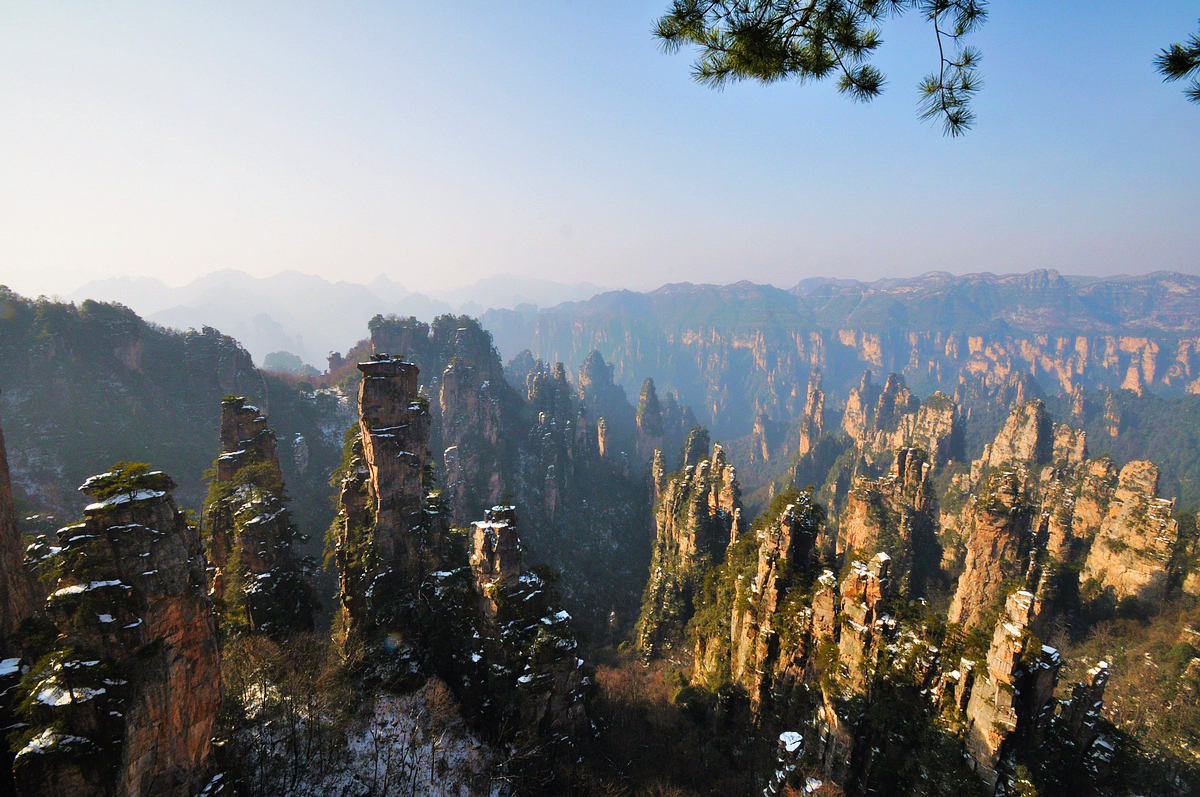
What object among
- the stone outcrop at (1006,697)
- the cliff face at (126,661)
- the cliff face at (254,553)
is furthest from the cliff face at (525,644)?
the stone outcrop at (1006,697)

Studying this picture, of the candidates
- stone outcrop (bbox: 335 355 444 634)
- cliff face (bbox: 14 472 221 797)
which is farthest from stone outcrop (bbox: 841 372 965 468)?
cliff face (bbox: 14 472 221 797)

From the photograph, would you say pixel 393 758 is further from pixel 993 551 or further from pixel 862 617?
pixel 993 551

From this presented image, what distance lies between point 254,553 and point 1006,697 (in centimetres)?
3006

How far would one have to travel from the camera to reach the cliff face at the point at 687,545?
38.1 m

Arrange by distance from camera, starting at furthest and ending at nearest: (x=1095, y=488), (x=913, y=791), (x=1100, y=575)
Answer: (x=1095, y=488) < (x=1100, y=575) < (x=913, y=791)

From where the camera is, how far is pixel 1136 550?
104ft

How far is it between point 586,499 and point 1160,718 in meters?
56.3

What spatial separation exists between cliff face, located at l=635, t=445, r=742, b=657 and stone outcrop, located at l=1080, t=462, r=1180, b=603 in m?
25.6

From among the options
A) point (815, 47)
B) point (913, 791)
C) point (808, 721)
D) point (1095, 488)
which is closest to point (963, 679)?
point (913, 791)

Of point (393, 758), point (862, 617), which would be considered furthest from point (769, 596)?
point (393, 758)

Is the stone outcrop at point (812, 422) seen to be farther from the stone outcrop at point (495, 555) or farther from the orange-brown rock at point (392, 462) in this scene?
the orange-brown rock at point (392, 462)

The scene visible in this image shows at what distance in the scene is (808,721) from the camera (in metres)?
20.6

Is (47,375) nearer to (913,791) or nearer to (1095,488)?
(913,791)

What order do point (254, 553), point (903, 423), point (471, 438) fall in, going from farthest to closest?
point (903, 423), point (471, 438), point (254, 553)
